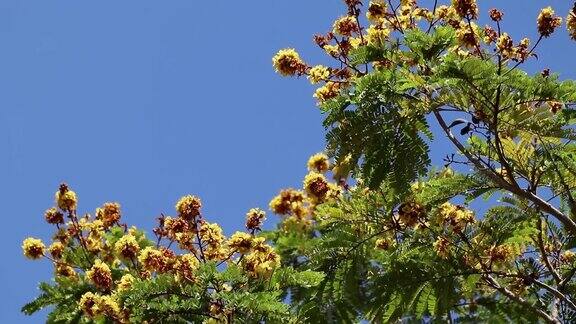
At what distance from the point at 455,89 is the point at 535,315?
10.2ft

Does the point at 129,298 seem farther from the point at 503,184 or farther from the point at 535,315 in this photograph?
the point at 535,315

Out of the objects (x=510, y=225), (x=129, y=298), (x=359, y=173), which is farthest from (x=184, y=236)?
(x=510, y=225)

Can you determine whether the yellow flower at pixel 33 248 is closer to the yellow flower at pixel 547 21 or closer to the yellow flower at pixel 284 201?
the yellow flower at pixel 284 201

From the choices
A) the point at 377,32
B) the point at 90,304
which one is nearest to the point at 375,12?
the point at 377,32

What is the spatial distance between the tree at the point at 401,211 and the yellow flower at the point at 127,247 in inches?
0.6

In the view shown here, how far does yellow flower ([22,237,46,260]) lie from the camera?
31.6ft

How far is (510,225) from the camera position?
293 inches

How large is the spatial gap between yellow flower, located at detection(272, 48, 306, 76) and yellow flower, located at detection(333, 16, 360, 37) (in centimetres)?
68

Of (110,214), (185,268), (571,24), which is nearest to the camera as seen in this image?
(571,24)

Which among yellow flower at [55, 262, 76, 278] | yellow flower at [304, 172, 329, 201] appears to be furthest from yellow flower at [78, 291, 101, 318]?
yellow flower at [304, 172, 329, 201]

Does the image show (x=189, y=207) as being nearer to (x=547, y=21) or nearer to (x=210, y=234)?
(x=210, y=234)

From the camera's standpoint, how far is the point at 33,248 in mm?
9641

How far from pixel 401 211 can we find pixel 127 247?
10.4ft

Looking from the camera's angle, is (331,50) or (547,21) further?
(331,50)
